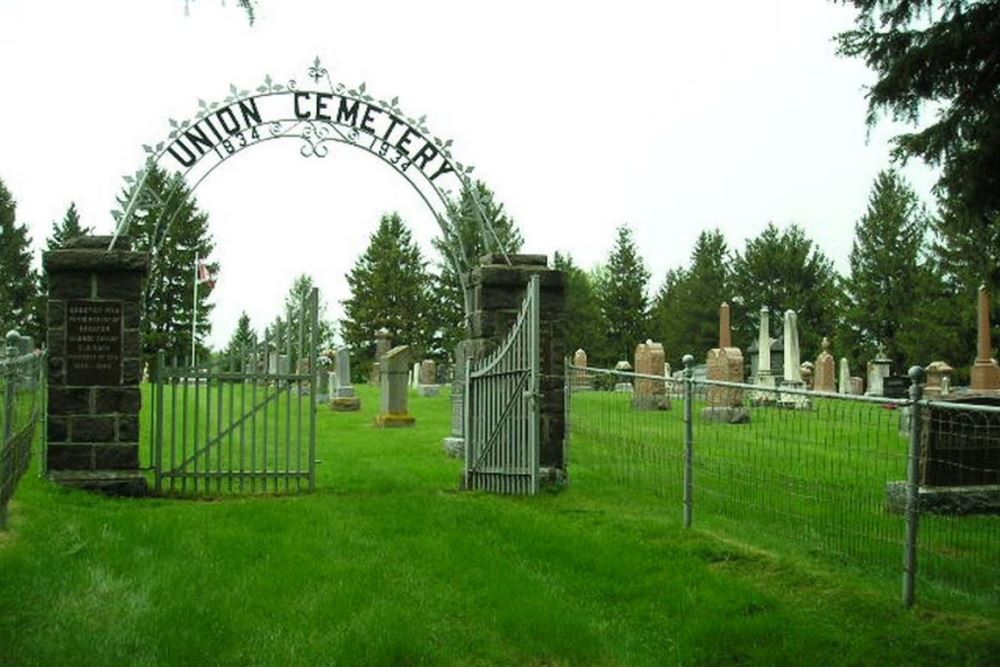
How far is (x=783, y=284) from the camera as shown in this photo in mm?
65500

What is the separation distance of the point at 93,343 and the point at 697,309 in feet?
191

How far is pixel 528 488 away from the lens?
429 inches

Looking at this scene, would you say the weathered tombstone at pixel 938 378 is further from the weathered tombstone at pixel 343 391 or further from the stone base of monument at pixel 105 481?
the stone base of monument at pixel 105 481

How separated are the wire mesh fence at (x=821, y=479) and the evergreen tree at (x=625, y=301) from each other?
53.0 m

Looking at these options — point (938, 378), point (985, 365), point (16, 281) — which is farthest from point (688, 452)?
point (16, 281)

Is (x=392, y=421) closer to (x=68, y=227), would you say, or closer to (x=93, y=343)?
(x=93, y=343)

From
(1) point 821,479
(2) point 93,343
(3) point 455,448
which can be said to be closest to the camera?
(2) point 93,343

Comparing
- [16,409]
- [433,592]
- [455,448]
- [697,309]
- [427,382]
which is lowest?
[433,592]

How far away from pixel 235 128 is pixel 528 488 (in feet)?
17.1

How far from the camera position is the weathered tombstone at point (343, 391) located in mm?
26688

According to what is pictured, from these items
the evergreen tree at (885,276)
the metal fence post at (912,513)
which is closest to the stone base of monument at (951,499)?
the metal fence post at (912,513)

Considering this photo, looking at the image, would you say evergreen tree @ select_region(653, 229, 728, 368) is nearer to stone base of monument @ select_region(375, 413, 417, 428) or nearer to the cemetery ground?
stone base of monument @ select_region(375, 413, 417, 428)

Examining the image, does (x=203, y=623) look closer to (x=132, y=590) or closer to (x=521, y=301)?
(x=132, y=590)

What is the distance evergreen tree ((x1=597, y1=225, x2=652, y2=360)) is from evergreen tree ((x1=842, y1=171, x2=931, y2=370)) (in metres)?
13.2
